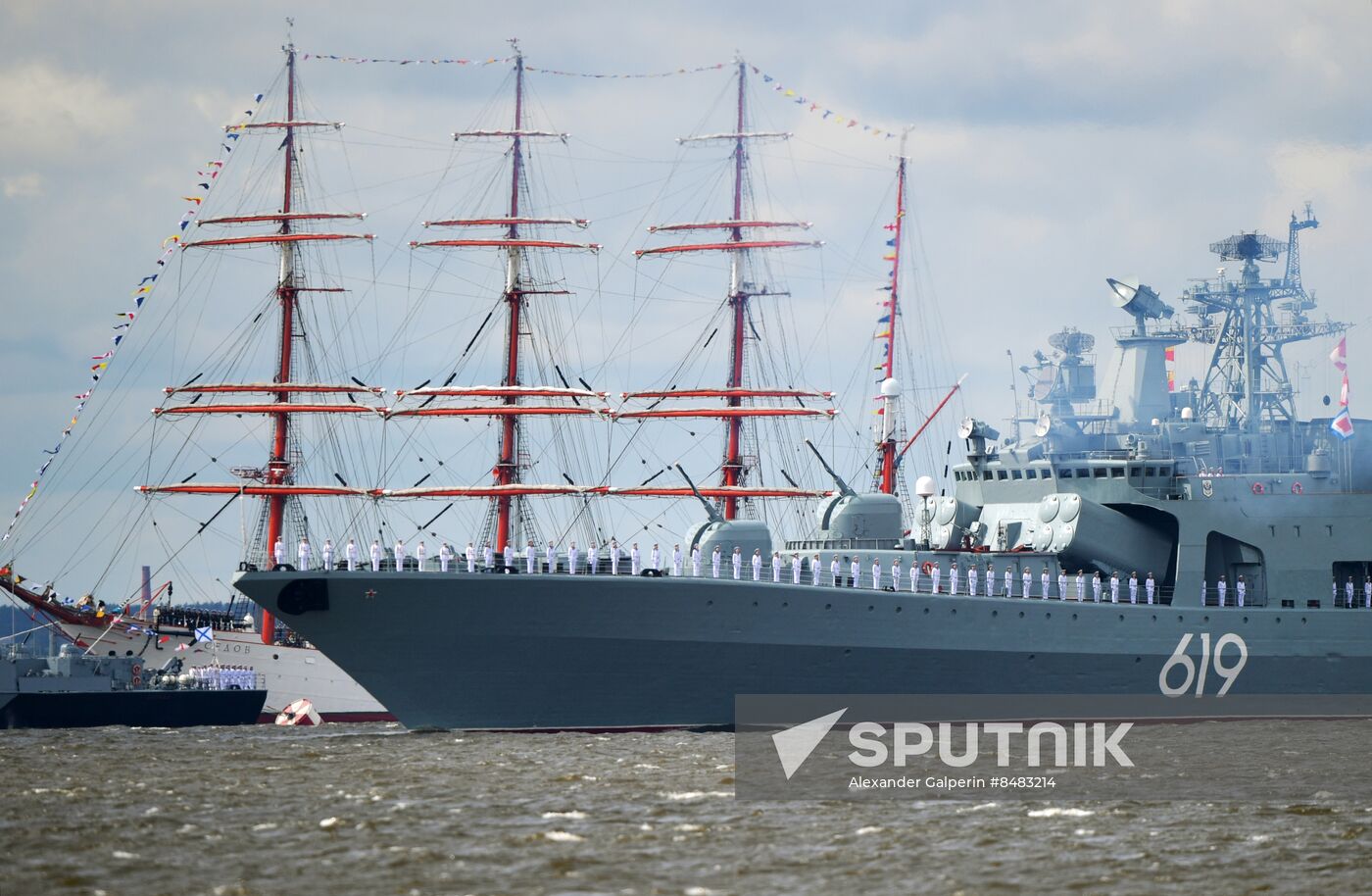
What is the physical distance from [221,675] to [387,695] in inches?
657

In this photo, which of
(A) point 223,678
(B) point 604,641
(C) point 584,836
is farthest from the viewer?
(A) point 223,678

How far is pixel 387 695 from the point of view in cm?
3497

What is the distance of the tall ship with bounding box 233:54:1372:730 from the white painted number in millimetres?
49

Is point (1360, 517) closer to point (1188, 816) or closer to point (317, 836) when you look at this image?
point (1188, 816)

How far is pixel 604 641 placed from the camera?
3409 centimetres

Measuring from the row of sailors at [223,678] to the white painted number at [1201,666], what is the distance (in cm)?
2379

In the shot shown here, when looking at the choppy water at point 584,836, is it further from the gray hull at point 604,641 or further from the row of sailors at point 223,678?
the row of sailors at point 223,678

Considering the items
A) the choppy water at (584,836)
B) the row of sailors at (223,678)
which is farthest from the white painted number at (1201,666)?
the row of sailors at (223,678)

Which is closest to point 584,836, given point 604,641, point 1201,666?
point 604,641

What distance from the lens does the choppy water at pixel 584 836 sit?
65.6 feet

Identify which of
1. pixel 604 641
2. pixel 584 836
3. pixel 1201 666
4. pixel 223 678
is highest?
pixel 604 641

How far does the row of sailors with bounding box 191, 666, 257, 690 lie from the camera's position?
4909cm

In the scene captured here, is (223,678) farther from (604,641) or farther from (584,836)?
(584,836)

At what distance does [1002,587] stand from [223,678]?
22251mm
